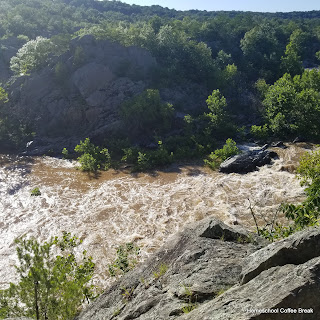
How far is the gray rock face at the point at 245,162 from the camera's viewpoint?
84.1 ft

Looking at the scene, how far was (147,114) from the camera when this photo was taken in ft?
116

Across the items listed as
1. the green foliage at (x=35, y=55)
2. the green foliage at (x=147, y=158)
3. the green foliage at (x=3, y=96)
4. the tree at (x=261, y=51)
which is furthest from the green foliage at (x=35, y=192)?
the tree at (x=261, y=51)

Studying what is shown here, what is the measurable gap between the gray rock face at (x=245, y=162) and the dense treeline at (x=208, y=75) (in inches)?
207

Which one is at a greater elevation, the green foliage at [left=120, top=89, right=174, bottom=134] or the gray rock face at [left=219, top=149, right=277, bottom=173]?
the green foliage at [left=120, top=89, right=174, bottom=134]

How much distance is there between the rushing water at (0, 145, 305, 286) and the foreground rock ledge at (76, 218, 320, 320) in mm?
6772

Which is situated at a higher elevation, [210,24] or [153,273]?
[210,24]

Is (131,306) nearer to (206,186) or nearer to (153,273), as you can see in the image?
(153,273)

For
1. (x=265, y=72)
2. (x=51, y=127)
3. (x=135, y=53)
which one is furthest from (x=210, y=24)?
(x=51, y=127)

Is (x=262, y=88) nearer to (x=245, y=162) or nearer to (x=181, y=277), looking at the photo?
(x=245, y=162)

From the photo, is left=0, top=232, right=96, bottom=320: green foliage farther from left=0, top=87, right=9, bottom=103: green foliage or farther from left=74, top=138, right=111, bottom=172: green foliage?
left=0, top=87, right=9, bottom=103: green foliage

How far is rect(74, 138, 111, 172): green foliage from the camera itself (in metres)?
28.7

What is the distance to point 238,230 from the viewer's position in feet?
32.0

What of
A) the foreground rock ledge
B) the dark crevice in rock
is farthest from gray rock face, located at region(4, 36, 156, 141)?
the dark crevice in rock

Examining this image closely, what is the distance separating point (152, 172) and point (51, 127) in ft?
56.2
